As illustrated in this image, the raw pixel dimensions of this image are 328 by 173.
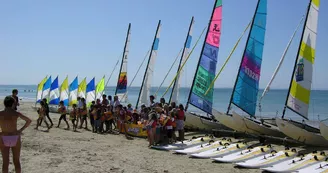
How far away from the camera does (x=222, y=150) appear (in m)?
10.1

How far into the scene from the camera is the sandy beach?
8008 mm

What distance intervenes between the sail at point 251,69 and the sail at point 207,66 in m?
1.34

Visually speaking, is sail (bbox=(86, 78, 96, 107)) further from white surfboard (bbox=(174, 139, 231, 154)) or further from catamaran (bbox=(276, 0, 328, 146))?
white surfboard (bbox=(174, 139, 231, 154))

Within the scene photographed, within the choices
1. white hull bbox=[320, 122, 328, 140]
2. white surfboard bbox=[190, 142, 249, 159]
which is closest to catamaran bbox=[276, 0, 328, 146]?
white hull bbox=[320, 122, 328, 140]

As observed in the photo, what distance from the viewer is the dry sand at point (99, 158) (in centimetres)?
800

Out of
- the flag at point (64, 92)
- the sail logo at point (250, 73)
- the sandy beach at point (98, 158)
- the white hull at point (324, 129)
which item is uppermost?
the sail logo at point (250, 73)

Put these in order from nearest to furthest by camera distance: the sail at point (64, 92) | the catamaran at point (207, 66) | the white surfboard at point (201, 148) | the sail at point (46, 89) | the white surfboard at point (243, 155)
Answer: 1. the white surfboard at point (243, 155)
2. the white surfboard at point (201, 148)
3. the catamaran at point (207, 66)
4. the sail at point (64, 92)
5. the sail at point (46, 89)

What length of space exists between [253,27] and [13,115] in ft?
37.2

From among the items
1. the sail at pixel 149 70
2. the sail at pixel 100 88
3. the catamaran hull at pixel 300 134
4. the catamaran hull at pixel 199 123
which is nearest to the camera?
the catamaran hull at pixel 300 134

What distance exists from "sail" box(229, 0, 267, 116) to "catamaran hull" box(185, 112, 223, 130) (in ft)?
4.24

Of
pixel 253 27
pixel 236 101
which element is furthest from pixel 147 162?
pixel 253 27

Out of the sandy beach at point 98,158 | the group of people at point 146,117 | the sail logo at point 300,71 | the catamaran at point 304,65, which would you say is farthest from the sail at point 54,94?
the sail logo at point 300,71

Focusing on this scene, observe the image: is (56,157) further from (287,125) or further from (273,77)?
(273,77)

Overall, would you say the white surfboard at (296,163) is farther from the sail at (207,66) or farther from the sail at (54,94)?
the sail at (54,94)
